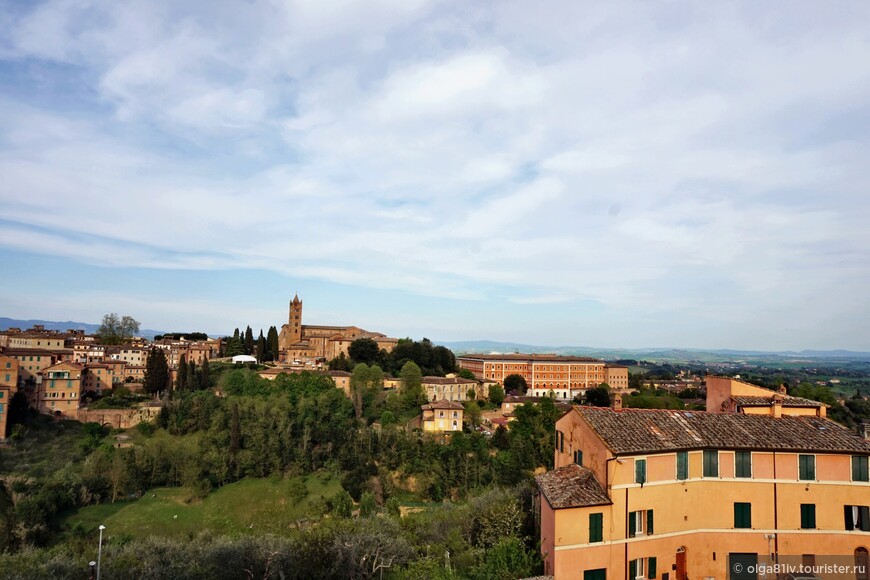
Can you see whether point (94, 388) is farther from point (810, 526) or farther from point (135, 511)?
point (810, 526)

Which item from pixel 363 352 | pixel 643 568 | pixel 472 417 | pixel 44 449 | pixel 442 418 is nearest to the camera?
pixel 643 568

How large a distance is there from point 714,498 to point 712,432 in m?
1.86

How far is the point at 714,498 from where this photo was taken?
15180 millimetres

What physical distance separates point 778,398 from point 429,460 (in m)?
34.0

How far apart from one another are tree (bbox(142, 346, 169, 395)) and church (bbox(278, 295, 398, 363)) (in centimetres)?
2231

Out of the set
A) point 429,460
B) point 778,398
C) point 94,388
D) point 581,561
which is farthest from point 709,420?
point 94,388

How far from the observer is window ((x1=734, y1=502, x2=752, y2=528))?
15117 mm

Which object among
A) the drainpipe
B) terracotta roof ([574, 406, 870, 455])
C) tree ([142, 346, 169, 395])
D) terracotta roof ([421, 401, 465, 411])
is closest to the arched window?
the drainpipe

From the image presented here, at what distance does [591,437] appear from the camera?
621 inches

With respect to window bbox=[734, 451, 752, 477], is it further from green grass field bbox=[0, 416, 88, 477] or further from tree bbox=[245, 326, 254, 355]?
tree bbox=[245, 326, 254, 355]

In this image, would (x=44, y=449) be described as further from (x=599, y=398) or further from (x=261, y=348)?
(x=599, y=398)

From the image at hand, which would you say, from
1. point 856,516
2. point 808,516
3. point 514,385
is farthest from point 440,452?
point 856,516

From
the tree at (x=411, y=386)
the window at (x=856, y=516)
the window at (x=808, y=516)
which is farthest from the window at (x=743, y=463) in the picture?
the tree at (x=411, y=386)

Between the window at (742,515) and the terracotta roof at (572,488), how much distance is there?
4.03m
